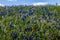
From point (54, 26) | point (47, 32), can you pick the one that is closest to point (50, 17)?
point (54, 26)

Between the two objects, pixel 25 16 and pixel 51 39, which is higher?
pixel 25 16

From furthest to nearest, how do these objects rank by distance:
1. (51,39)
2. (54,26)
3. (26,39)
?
(54,26), (51,39), (26,39)

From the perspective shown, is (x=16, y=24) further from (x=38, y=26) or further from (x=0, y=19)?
(x=0, y=19)

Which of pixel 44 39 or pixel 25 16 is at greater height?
pixel 25 16

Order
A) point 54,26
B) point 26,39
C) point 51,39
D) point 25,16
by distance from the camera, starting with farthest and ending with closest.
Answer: point 25,16 < point 54,26 < point 51,39 < point 26,39

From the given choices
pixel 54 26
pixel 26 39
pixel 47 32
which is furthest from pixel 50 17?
pixel 26 39

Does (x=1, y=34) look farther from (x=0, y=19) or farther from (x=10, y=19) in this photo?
(x=0, y=19)

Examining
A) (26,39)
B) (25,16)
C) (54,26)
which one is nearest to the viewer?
(26,39)

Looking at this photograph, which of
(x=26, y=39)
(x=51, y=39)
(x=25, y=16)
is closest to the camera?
(x=26, y=39)

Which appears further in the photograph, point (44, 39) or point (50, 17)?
point (50, 17)
